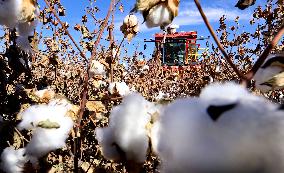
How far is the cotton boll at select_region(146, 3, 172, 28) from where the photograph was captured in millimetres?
1225

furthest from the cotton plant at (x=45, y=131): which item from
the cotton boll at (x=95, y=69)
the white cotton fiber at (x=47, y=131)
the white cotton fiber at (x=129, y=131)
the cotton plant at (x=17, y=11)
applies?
the cotton boll at (x=95, y=69)

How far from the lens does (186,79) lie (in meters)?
6.41

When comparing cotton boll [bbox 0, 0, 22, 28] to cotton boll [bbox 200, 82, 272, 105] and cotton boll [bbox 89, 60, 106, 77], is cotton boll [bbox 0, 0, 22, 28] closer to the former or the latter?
cotton boll [bbox 200, 82, 272, 105]

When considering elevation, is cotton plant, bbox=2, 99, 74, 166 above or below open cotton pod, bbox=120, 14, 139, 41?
below

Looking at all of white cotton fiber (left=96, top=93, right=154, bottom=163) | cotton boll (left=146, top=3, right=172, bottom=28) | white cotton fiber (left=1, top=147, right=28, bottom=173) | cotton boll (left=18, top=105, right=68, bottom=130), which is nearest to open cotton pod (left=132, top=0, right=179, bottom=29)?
cotton boll (left=146, top=3, right=172, bottom=28)

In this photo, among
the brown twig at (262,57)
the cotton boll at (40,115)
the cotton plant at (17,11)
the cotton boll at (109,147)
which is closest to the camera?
the brown twig at (262,57)

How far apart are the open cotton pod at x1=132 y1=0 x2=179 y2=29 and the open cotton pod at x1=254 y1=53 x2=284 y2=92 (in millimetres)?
358

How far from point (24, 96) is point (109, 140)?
1350 mm

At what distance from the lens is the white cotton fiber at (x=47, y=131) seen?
1511 mm

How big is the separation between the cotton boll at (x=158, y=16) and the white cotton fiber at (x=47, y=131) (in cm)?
52

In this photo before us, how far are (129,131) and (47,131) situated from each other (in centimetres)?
61

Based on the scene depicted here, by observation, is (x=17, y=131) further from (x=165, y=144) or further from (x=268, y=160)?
(x=268, y=160)

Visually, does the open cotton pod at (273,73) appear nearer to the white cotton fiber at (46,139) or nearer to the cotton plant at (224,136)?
the cotton plant at (224,136)

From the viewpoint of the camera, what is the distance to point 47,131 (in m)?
1.53
